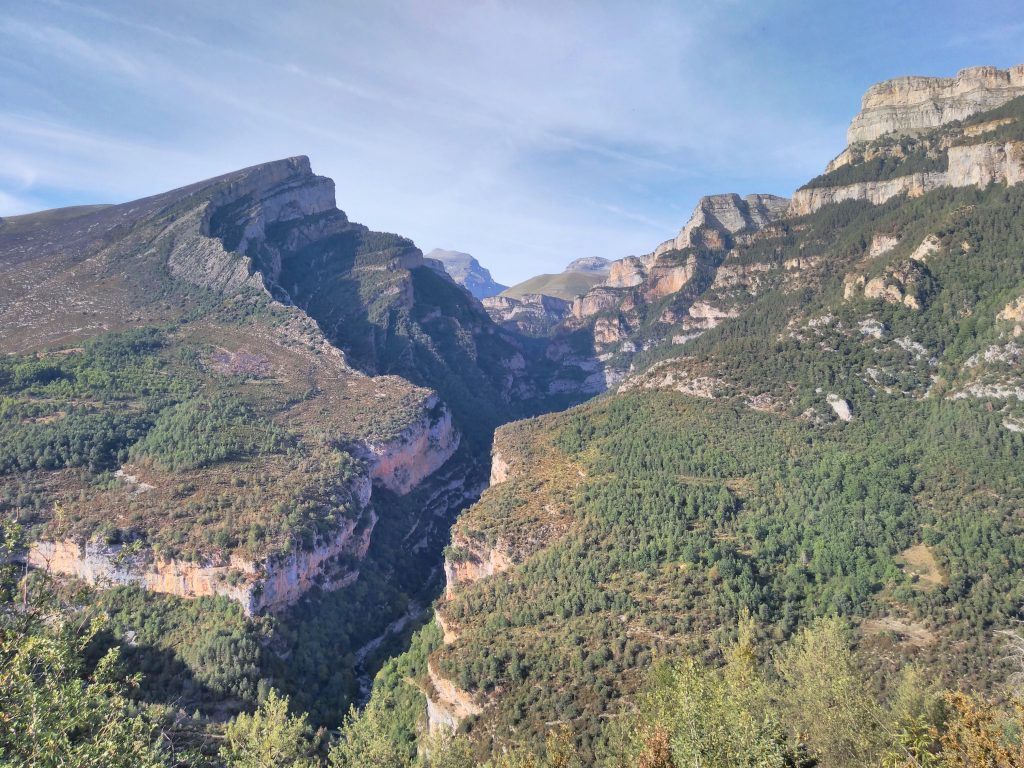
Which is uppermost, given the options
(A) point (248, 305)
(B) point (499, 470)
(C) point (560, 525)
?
(A) point (248, 305)

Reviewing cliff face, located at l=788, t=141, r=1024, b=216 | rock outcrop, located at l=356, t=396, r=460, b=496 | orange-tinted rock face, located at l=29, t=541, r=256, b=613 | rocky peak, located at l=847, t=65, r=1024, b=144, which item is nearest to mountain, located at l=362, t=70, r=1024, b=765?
cliff face, located at l=788, t=141, r=1024, b=216

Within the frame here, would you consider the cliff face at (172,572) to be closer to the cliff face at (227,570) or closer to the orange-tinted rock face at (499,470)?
the cliff face at (227,570)

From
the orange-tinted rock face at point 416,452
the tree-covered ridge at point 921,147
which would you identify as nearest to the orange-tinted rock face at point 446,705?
the orange-tinted rock face at point 416,452

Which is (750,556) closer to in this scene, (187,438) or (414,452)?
(414,452)

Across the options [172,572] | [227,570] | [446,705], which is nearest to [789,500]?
[446,705]

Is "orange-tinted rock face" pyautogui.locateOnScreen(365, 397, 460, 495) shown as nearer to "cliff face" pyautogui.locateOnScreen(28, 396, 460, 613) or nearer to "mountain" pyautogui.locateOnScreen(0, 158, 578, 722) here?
"mountain" pyautogui.locateOnScreen(0, 158, 578, 722)

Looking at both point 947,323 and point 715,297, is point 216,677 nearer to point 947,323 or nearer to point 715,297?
point 947,323
